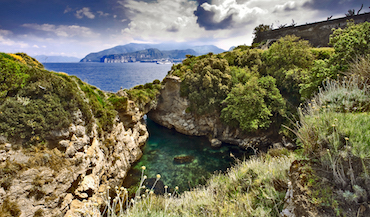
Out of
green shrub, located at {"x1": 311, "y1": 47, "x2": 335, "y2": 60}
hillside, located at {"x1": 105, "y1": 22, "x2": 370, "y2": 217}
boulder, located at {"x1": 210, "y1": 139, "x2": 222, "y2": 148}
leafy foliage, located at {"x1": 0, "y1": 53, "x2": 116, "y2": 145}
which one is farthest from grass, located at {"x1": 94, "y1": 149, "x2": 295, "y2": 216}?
green shrub, located at {"x1": 311, "y1": 47, "x2": 335, "y2": 60}

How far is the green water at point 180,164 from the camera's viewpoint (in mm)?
13258

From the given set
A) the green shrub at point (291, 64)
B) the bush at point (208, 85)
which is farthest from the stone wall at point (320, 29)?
the bush at point (208, 85)

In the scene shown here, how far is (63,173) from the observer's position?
7531 millimetres

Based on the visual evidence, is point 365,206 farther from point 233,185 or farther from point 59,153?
point 59,153

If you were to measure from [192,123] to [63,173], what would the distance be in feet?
50.5

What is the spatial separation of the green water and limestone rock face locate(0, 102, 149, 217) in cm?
363

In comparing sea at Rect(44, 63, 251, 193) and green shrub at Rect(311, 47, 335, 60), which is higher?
green shrub at Rect(311, 47, 335, 60)

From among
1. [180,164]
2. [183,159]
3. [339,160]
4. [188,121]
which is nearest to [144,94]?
[188,121]

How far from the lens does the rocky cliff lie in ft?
56.7

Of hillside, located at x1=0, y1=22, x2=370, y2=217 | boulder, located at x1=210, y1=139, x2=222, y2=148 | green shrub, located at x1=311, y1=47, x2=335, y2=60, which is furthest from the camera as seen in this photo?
boulder, located at x1=210, y1=139, x2=222, y2=148

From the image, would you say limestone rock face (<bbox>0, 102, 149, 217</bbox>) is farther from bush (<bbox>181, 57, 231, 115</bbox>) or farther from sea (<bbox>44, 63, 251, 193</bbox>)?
bush (<bbox>181, 57, 231, 115</bbox>)

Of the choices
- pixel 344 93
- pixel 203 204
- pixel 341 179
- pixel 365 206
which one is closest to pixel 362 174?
pixel 341 179

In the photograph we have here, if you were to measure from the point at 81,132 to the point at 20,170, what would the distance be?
9.48 ft

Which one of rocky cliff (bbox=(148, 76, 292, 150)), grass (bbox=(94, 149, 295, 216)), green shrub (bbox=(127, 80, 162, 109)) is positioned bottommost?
rocky cliff (bbox=(148, 76, 292, 150))
